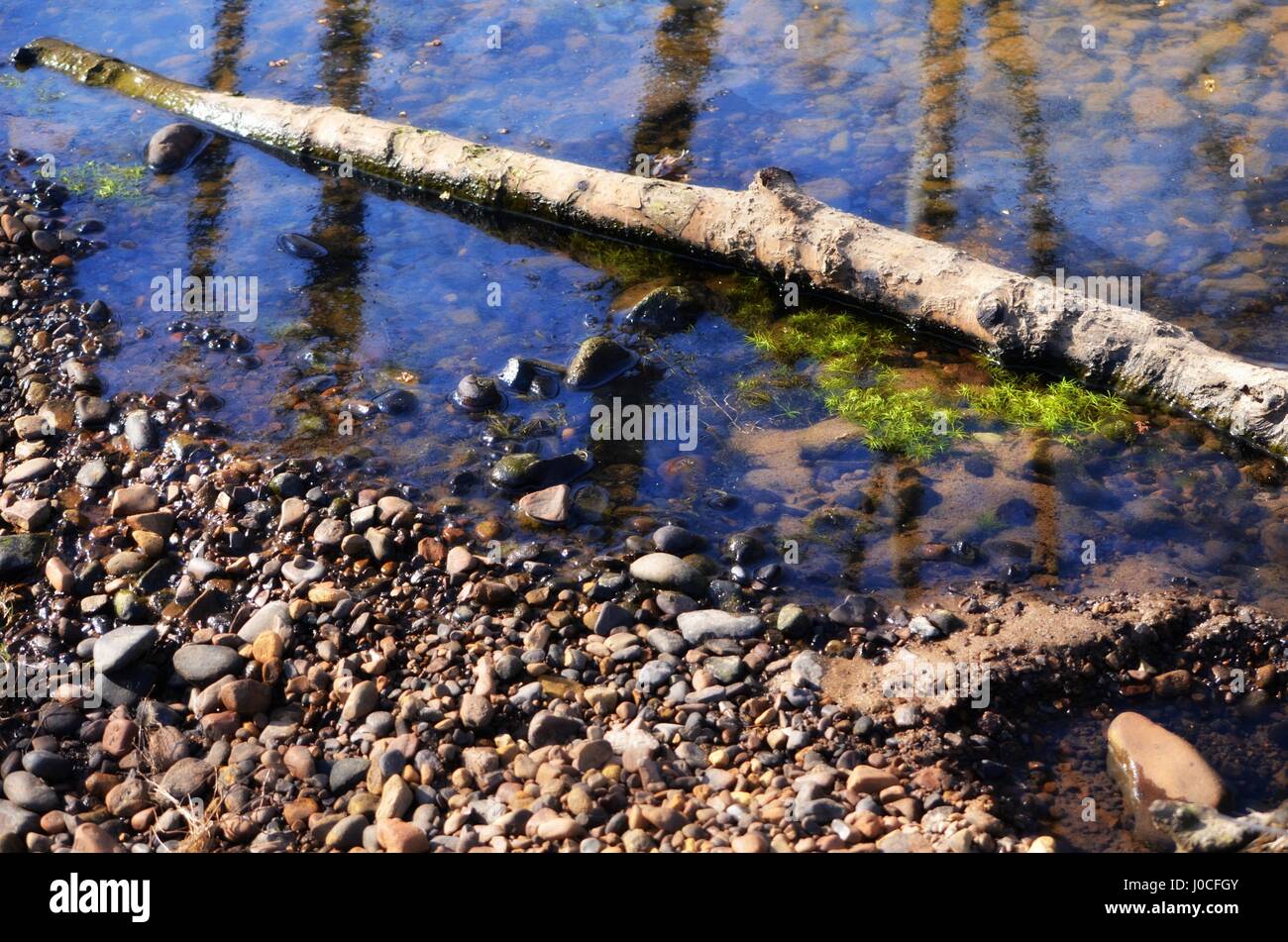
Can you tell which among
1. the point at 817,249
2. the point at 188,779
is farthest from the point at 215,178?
the point at 188,779

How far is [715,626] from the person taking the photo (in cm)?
472

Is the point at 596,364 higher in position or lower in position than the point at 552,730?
higher

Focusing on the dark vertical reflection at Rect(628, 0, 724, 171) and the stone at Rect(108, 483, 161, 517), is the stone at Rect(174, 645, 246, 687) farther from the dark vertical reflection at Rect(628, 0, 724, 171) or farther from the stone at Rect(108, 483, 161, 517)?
the dark vertical reflection at Rect(628, 0, 724, 171)

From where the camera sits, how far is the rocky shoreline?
392 cm

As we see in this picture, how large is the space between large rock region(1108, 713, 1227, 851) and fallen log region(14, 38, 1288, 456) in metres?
2.26

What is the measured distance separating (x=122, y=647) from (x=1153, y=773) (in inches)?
156

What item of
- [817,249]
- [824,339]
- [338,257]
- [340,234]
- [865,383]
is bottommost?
[865,383]

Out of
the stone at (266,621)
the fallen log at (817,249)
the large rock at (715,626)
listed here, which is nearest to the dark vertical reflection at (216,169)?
the fallen log at (817,249)

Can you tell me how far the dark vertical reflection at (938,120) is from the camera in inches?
308

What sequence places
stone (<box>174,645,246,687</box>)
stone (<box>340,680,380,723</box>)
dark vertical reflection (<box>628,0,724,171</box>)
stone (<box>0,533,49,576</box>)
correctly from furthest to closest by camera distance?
1. dark vertical reflection (<box>628,0,724,171</box>)
2. stone (<box>0,533,49,576</box>)
3. stone (<box>174,645,246,687</box>)
4. stone (<box>340,680,380,723</box>)

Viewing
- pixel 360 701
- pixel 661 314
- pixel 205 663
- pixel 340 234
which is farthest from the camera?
pixel 340 234

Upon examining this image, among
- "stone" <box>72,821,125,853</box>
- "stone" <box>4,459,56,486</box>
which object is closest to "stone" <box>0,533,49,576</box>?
"stone" <box>4,459,56,486</box>

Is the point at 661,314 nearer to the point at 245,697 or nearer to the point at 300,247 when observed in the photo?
the point at 300,247

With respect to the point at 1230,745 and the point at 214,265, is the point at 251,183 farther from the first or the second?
the point at 1230,745
